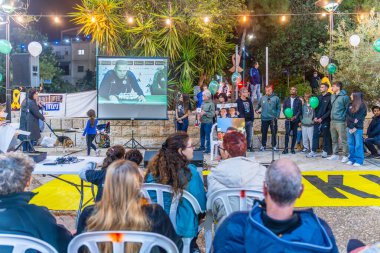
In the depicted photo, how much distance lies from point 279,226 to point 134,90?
9.05 metres

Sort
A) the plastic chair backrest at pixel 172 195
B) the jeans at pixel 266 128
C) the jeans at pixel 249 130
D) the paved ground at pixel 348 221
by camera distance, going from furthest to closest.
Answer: the jeans at pixel 249 130
the jeans at pixel 266 128
the paved ground at pixel 348 221
the plastic chair backrest at pixel 172 195

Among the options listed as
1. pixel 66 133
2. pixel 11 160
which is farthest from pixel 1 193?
pixel 66 133

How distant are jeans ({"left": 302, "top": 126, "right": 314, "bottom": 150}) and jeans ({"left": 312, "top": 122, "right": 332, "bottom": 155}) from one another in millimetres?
Result: 90

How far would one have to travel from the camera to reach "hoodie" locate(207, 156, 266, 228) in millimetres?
3230

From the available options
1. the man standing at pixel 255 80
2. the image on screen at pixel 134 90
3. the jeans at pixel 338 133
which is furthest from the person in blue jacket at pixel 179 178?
the man standing at pixel 255 80

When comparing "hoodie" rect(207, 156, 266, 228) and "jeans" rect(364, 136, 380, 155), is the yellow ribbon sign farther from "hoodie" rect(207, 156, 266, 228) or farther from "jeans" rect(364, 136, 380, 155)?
"hoodie" rect(207, 156, 266, 228)

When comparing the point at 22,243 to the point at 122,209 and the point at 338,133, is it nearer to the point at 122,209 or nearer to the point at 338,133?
the point at 122,209

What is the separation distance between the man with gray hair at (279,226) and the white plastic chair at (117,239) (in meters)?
0.37

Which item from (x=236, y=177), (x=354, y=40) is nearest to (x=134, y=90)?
(x=354, y=40)

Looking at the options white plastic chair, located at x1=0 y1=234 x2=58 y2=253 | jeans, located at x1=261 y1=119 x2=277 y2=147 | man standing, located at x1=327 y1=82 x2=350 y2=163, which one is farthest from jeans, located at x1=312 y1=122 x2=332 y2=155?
white plastic chair, located at x1=0 y1=234 x2=58 y2=253

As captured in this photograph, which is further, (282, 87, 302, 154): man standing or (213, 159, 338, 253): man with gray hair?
(282, 87, 302, 154): man standing

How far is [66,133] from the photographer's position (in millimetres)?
12219

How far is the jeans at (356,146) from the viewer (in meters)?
8.45

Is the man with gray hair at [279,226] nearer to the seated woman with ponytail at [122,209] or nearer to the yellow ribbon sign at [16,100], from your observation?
the seated woman with ponytail at [122,209]
